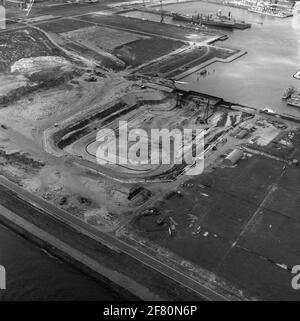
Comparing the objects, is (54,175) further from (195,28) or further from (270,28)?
(270,28)

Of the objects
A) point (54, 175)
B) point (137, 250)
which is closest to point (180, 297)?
point (137, 250)

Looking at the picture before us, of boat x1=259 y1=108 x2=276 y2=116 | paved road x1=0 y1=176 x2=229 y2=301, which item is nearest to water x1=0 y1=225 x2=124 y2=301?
paved road x1=0 y1=176 x2=229 y2=301

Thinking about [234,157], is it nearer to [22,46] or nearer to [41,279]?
[41,279]

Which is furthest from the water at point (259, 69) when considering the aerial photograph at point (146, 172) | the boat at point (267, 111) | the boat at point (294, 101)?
the boat at point (267, 111)

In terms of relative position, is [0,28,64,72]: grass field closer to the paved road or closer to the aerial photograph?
the aerial photograph

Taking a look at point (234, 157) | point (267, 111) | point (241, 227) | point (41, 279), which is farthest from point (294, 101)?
point (41, 279)
